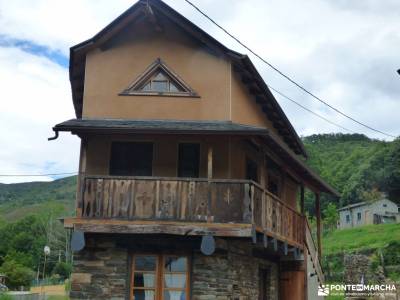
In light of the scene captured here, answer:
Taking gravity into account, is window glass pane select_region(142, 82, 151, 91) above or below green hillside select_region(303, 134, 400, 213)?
below

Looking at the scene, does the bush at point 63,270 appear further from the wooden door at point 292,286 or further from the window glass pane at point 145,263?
the window glass pane at point 145,263

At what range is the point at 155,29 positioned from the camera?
1669 cm

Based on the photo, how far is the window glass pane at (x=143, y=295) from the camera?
1468cm

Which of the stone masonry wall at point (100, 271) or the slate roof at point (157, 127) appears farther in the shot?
the stone masonry wall at point (100, 271)

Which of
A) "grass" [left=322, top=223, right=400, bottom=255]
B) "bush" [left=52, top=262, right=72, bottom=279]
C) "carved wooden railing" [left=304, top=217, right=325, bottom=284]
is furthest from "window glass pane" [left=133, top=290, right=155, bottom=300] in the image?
"bush" [left=52, top=262, right=72, bottom=279]

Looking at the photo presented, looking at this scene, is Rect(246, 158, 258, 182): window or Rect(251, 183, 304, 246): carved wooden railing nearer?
Rect(251, 183, 304, 246): carved wooden railing

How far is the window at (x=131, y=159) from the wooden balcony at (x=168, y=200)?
1.78 metres

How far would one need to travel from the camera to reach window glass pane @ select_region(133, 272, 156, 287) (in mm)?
14750

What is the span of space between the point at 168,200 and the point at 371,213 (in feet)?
202

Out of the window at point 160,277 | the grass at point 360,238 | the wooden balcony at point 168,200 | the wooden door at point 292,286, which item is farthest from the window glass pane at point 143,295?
the grass at point 360,238

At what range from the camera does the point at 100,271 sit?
14648 millimetres

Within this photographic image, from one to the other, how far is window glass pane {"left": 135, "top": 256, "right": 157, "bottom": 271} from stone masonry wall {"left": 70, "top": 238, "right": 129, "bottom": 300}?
0.30 meters

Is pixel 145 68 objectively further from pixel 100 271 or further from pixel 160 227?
pixel 100 271

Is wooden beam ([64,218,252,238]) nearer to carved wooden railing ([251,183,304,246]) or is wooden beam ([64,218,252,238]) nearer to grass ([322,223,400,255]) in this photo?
carved wooden railing ([251,183,304,246])
